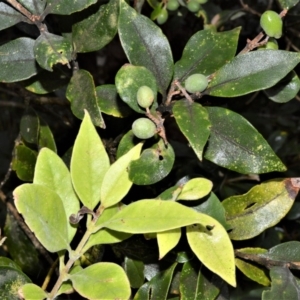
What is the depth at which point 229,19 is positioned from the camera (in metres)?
1.12

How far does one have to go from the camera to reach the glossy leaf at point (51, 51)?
25.2 inches

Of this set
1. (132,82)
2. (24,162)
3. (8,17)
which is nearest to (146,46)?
(132,82)

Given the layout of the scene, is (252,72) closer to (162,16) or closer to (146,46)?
(146,46)

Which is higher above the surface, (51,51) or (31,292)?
(51,51)

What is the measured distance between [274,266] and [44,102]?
572 mm

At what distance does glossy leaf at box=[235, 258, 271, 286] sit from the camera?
2.31 feet

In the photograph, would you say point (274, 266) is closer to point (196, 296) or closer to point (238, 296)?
point (196, 296)

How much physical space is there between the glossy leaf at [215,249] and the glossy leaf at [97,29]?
29cm

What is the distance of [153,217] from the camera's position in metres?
0.55

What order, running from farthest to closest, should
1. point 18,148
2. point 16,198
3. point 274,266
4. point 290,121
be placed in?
point 290,121 < point 18,148 < point 274,266 < point 16,198

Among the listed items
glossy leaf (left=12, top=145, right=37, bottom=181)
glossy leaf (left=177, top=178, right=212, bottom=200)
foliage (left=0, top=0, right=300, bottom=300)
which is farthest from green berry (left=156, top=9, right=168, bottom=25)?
glossy leaf (left=177, top=178, right=212, bottom=200)

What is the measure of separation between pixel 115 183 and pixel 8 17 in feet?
0.84

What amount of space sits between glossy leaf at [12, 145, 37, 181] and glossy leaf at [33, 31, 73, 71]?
0.71 ft

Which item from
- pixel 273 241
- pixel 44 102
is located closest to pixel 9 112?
pixel 44 102
